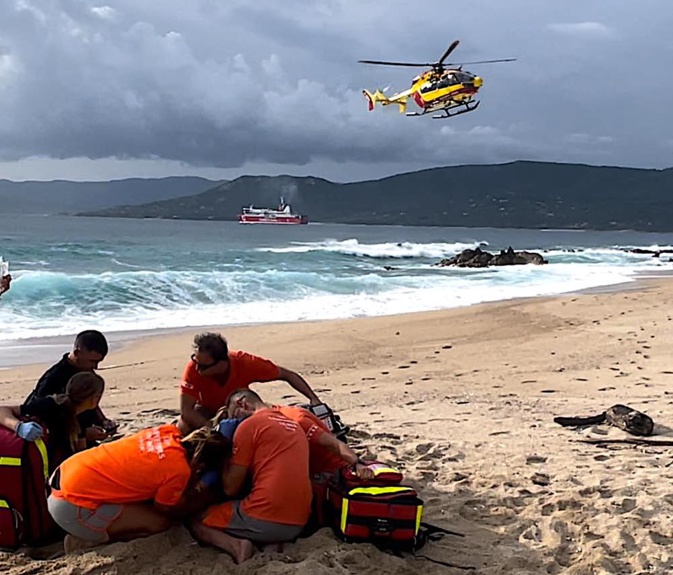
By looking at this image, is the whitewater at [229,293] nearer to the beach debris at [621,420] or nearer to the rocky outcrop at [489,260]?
the rocky outcrop at [489,260]

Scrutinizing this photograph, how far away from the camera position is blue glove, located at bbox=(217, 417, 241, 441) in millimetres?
3807

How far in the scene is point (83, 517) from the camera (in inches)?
144

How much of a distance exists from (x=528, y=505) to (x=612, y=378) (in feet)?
14.6

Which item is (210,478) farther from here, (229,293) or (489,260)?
(489,260)

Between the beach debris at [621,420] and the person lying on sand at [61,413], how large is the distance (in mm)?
3853

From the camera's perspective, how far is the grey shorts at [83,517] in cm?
364

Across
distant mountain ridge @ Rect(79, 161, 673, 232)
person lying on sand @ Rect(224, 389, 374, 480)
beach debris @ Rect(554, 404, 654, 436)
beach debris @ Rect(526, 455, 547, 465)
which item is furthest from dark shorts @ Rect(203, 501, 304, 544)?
distant mountain ridge @ Rect(79, 161, 673, 232)

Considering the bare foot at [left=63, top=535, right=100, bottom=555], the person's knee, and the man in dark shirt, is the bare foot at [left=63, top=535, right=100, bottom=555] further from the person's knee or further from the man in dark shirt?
the man in dark shirt

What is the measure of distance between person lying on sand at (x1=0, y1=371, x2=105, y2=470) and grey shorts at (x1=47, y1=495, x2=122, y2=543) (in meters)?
0.36

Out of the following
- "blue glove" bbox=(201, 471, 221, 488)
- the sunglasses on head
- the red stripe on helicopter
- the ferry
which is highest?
the red stripe on helicopter

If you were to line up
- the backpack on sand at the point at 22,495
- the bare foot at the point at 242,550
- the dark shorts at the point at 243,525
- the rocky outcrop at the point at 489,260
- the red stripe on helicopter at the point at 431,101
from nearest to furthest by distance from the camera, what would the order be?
the bare foot at the point at 242,550
the dark shorts at the point at 243,525
the backpack on sand at the point at 22,495
the red stripe on helicopter at the point at 431,101
the rocky outcrop at the point at 489,260

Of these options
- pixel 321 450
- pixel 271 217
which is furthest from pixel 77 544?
pixel 271 217

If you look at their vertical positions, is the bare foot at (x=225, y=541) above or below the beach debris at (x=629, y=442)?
above

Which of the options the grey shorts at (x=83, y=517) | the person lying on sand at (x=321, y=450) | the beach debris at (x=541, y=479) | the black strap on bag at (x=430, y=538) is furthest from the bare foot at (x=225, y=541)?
the beach debris at (x=541, y=479)
